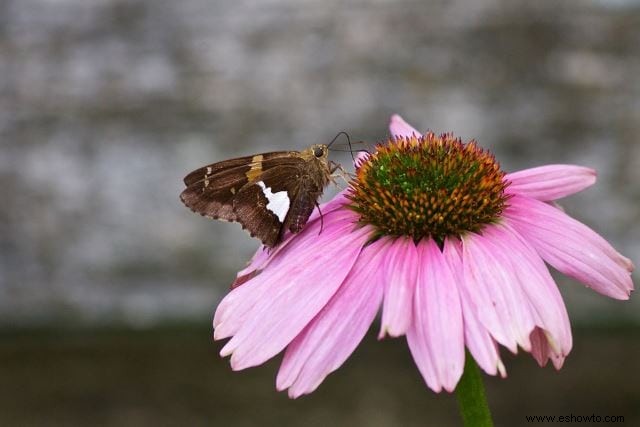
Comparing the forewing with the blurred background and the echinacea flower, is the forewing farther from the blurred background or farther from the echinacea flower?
the blurred background

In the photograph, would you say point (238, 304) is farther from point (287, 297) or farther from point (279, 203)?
point (279, 203)

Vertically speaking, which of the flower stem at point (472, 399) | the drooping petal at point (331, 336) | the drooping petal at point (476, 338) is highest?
the drooping petal at point (331, 336)

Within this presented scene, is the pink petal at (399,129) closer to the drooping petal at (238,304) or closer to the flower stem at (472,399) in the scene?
the drooping petal at (238,304)

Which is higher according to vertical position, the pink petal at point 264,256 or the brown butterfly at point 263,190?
the brown butterfly at point 263,190

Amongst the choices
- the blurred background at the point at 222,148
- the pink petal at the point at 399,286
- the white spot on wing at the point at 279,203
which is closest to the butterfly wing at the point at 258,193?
the white spot on wing at the point at 279,203

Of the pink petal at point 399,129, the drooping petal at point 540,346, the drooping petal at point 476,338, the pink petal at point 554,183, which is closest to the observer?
the drooping petal at point 476,338

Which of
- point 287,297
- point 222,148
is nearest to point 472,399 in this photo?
point 287,297

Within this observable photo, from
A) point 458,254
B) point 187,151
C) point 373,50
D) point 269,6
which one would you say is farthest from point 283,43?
point 458,254
